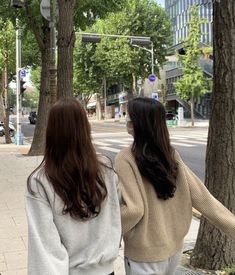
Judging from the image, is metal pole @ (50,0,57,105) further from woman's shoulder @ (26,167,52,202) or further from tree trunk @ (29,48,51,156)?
woman's shoulder @ (26,167,52,202)

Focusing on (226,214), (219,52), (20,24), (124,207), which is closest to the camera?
(124,207)

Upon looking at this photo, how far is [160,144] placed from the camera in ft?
7.83

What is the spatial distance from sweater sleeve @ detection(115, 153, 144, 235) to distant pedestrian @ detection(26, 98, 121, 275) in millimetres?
124

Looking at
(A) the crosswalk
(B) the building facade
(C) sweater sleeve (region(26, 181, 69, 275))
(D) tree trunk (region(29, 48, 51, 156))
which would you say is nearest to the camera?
(C) sweater sleeve (region(26, 181, 69, 275))

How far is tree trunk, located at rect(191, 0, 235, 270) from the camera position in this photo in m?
4.25

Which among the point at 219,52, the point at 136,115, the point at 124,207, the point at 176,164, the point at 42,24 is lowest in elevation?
the point at 124,207

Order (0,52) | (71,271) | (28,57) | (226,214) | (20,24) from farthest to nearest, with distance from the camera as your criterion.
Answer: (28,57) < (0,52) < (20,24) < (226,214) < (71,271)

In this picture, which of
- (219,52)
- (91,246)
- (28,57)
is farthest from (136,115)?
(28,57)

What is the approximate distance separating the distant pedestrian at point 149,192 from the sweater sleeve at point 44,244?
394 millimetres

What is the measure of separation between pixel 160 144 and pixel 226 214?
0.50 meters

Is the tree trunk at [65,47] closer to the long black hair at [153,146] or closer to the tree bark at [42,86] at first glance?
the tree bark at [42,86]

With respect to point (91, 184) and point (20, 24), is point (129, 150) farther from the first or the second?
point (20, 24)

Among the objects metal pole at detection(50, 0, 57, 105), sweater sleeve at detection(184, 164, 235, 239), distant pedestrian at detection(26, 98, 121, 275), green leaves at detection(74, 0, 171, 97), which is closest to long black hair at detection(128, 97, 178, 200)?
sweater sleeve at detection(184, 164, 235, 239)

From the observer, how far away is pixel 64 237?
2066mm
